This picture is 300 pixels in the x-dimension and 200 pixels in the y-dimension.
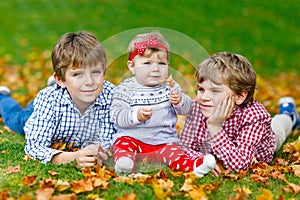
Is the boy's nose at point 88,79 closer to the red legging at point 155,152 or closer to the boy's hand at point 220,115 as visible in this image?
the red legging at point 155,152

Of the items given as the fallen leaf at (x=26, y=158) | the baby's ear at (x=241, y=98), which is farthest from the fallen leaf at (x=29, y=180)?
the baby's ear at (x=241, y=98)

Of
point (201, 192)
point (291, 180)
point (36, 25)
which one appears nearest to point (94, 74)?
point (201, 192)

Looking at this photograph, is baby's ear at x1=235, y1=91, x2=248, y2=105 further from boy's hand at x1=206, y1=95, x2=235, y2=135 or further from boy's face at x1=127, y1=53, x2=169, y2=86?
boy's face at x1=127, y1=53, x2=169, y2=86

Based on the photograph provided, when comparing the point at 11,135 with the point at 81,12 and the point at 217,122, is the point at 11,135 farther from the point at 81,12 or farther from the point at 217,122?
the point at 81,12

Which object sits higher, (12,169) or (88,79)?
(88,79)

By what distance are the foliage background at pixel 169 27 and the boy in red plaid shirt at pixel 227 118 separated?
3360 mm

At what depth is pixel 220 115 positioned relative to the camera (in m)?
4.53

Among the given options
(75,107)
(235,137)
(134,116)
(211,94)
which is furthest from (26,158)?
(235,137)

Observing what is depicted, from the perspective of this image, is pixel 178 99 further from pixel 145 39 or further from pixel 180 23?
pixel 180 23

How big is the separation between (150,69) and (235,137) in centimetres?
105

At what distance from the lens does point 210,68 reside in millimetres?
4605

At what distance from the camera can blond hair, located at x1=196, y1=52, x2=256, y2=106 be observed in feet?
15.1

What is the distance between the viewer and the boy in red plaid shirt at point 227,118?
4.57 meters

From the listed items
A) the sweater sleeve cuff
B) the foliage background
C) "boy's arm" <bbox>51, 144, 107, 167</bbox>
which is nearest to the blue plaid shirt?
"boy's arm" <bbox>51, 144, 107, 167</bbox>
